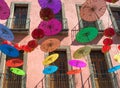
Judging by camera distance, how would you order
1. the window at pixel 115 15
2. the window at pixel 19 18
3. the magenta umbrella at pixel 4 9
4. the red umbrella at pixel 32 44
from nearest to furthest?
1. the magenta umbrella at pixel 4 9
2. the red umbrella at pixel 32 44
3. the window at pixel 19 18
4. the window at pixel 115 15

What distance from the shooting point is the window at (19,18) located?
1411 centimetres

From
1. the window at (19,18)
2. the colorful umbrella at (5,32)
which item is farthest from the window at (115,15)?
the colorful umbrella at (5,32)

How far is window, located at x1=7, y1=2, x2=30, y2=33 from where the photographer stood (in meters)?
14.1

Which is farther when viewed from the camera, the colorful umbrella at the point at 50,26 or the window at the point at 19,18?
the window at the point at 19,18

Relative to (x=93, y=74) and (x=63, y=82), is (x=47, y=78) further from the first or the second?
(x=93, y=74)

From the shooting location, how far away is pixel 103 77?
12688 millimetres

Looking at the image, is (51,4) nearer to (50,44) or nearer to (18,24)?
(50,44)

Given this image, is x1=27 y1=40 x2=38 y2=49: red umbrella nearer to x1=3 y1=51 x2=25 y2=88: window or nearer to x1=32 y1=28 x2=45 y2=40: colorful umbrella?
x1=32 y1=28 x2=45 y2=40: colorful umbrella

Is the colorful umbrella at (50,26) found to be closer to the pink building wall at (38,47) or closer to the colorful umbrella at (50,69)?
the colorful umbrella at (50,69)

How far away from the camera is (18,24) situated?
14898mm

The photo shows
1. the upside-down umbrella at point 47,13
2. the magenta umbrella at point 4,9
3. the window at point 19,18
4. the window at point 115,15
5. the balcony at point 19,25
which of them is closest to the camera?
the magenta umbrella at point 4,9

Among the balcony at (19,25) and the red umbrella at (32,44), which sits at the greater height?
the balcony at (19,25)

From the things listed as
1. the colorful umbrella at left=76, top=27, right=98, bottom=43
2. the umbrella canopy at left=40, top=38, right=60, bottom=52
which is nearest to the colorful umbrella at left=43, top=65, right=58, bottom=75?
the umbrella canopy at left=40, top=38, right=60, bottom=52

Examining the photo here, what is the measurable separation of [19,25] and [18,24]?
0.12 metres
